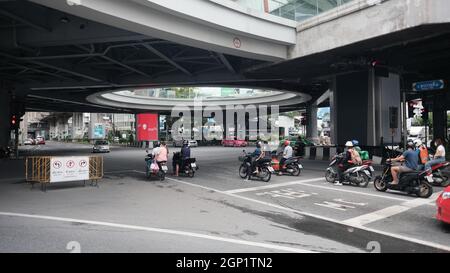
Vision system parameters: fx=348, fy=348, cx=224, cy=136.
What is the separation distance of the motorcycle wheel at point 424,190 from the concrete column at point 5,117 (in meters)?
30.0

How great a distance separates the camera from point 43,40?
1462cm

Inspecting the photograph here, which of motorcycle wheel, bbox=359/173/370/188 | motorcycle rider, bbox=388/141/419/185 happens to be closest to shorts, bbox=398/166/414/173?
motorcycle rider, bbox=388/141/419/185

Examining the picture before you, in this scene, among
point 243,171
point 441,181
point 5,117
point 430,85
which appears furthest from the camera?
point 5,117

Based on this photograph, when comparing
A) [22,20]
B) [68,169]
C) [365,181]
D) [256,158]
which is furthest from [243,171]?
[22,20]

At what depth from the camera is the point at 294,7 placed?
16.7 meters

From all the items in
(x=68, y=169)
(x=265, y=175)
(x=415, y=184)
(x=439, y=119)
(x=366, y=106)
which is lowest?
(x=265, y=175)

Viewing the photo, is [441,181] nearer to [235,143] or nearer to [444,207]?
[444,207]

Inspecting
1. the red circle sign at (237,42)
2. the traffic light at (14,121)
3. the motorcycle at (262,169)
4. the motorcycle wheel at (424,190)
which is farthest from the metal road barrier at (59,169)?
the traffic light at (14,121)

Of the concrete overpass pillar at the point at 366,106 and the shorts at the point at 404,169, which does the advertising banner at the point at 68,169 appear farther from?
the concrete overpass pillar at the point at 366,106

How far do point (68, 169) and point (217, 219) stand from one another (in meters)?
7.17

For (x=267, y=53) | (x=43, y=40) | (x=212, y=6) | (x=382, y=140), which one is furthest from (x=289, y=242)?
(x=382, y=140)

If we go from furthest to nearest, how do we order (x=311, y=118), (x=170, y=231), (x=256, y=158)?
(x=311, y=118)
(x=256, y=158)
(x=170, y=231)

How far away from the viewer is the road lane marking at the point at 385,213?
786cm
